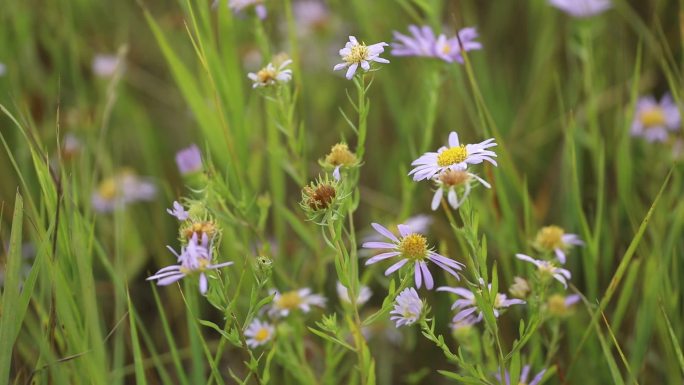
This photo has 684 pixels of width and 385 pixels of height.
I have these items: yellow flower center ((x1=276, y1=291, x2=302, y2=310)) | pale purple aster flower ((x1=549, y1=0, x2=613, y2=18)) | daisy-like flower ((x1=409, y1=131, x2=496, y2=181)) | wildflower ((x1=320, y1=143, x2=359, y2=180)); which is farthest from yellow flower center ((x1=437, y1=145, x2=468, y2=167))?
pale purple aster flower ((x1=549, y1=0, x2=613, y2=18))

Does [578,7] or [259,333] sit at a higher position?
[578,7]

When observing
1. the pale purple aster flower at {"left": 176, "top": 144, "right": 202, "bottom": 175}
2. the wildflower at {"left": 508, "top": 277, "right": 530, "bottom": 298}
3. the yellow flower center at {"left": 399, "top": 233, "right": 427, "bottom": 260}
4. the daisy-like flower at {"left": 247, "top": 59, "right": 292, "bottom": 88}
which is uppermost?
the daisy-like flower at {"left": 247, "top": 59, "right": 292, "bottom": 88}

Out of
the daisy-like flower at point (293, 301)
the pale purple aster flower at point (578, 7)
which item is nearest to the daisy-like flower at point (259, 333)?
the daisy-like flower at point (293, 301)

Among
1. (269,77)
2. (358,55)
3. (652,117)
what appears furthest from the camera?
(652,117)

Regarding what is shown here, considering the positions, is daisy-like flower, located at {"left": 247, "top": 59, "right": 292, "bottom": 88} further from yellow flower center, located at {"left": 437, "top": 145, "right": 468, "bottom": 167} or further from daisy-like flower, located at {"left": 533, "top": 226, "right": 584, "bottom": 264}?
daisy-like flower, located at {"left": 533, "top": 226, "right": 584, "bottom": 264}

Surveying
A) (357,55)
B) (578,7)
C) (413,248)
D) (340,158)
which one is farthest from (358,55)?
(578,7)

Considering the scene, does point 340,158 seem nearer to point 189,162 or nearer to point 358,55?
point 358,55

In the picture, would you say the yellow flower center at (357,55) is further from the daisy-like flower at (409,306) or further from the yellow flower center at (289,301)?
the yellow flower center at (289,301)
